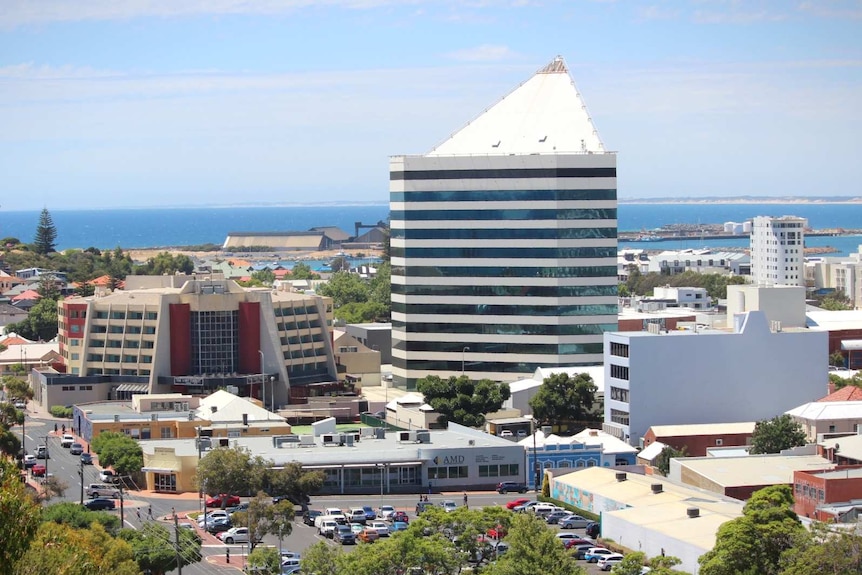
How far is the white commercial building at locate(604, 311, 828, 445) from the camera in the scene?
329ft

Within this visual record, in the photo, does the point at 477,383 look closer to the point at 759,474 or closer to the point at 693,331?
the point at 693,331

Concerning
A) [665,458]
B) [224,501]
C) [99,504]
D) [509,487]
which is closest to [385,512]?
[224,501]

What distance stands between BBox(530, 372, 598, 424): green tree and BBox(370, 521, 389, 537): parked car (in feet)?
95.7

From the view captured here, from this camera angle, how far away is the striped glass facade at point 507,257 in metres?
118

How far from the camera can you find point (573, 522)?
256ft

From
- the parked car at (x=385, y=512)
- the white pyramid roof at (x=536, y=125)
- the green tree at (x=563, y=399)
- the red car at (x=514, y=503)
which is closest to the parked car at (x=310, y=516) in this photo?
the parked car at (x=385, y=512)

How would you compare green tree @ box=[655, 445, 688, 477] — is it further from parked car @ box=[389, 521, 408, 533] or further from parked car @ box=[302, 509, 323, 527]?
parked car @ box=[302, 509, 323, 527]

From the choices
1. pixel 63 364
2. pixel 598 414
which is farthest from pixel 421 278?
pixel 63 364

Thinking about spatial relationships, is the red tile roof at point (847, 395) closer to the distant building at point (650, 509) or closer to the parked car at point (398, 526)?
the distant building at point (650, 509)

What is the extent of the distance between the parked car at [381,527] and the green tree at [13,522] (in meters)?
35.4

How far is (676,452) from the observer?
92.0m

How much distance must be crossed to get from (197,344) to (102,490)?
33711 millimetres

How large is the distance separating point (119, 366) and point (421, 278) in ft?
76.9

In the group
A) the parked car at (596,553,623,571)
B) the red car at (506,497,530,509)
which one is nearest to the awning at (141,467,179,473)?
the red car at (506,497,530,509)
